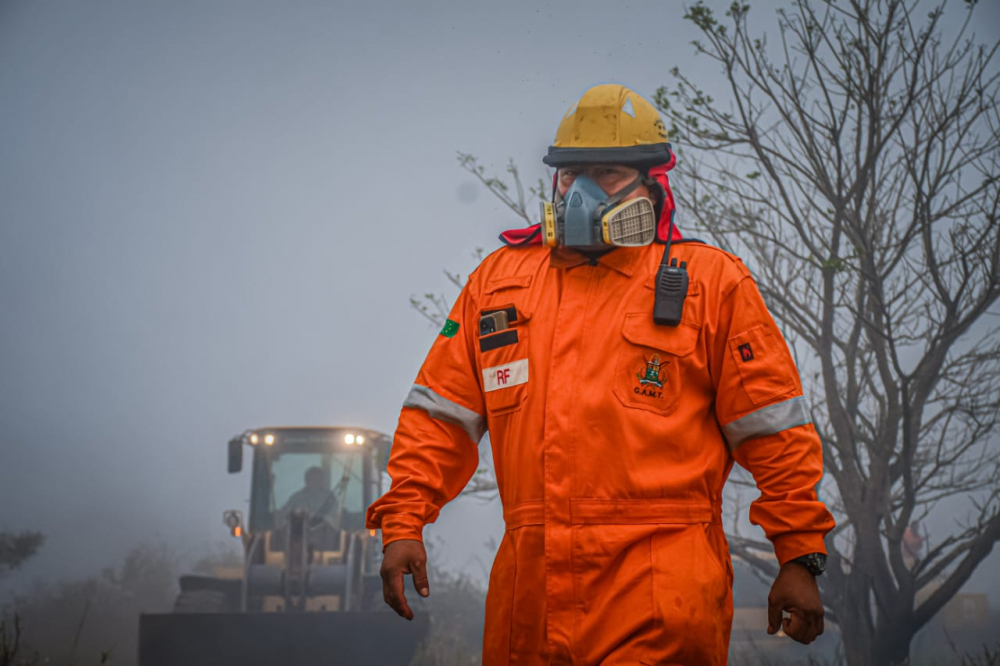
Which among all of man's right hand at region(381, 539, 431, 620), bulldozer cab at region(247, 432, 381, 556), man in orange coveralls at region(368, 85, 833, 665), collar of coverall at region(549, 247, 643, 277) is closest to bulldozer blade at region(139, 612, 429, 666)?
bulldozer cab at region(247, 432, 381, 556)

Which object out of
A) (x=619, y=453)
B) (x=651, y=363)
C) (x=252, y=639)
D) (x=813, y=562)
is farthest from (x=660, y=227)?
(x=252, y=639)

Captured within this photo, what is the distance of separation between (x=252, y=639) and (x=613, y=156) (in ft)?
24.0

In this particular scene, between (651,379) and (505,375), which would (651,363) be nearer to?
(651,379)

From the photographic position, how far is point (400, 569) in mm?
2498

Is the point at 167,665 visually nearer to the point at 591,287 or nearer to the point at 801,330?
the point at 801,330

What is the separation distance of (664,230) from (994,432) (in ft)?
15.5

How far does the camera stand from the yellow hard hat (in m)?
2.70

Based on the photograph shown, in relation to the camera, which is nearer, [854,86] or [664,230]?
[664,230]

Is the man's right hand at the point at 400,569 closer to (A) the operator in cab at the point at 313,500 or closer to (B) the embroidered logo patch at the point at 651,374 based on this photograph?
(B) the embroidered logo patch at the point at 651,374

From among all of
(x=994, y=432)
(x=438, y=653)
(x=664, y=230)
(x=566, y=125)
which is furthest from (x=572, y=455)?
(x=438, y=653)

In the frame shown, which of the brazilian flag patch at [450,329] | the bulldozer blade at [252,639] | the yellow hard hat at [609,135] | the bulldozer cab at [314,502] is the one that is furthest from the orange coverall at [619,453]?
the bulldozer cab at [314,502]

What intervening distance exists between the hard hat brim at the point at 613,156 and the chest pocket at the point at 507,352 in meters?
0.32

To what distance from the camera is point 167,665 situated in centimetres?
872

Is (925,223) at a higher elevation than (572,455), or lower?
higher
